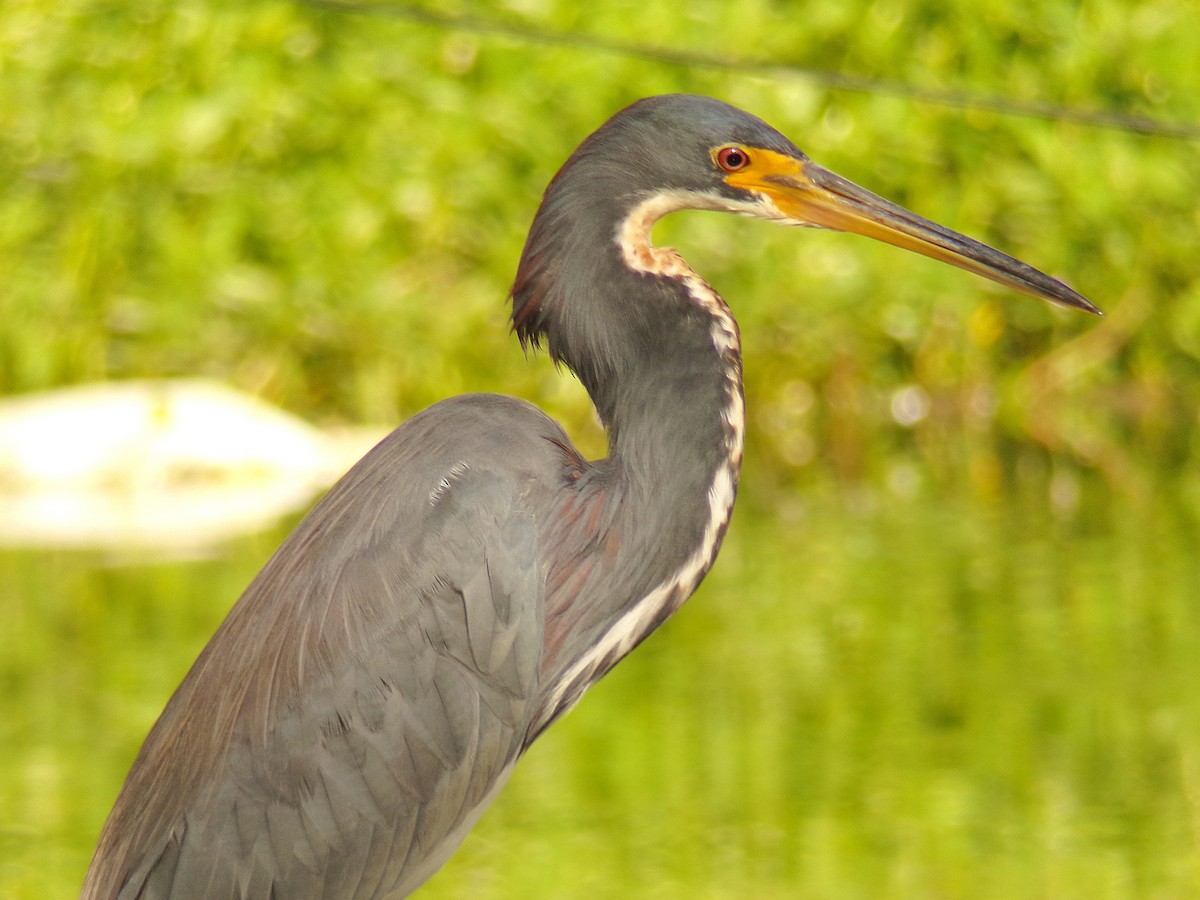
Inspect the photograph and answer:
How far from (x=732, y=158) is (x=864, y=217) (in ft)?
0.70

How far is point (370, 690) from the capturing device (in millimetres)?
2762

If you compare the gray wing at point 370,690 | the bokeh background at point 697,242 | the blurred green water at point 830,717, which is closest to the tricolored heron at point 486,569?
the gray wing at point 370,690

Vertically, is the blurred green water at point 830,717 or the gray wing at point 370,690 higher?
the gray wing at point 370,690

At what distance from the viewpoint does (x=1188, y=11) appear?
8.26m

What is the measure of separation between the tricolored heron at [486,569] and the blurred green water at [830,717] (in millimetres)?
1187

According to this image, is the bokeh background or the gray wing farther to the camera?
the bokeh background

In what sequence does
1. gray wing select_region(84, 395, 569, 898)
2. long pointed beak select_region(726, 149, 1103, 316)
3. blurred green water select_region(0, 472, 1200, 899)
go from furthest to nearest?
blurred green water select_region(0, 472, 1200, 899)
long pointed beak select_region(726, 149, 1103, 316)
gray wing select_region(84, 395, 569, 898)

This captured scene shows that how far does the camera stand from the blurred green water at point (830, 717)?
159 inches

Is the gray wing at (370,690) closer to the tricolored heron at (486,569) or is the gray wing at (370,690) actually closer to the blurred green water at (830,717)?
the tricolored heron at (486,569)

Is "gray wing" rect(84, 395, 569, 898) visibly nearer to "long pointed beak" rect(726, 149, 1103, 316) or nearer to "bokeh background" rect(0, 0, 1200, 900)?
"long pointed beak" rect(726, 149, 1103, 316)

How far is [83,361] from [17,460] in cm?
64

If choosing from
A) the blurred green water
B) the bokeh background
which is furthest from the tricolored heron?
the bokeh background

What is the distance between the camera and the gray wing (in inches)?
108

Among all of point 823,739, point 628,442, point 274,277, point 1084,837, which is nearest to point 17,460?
point 274,277
